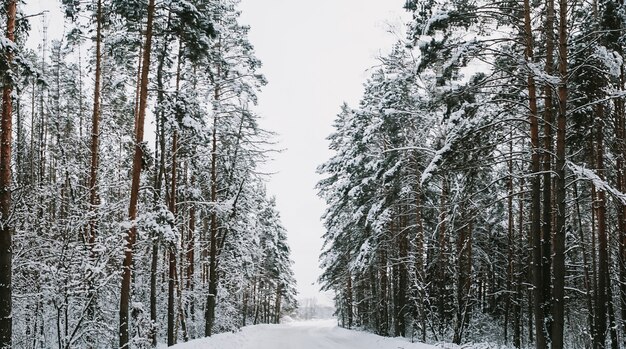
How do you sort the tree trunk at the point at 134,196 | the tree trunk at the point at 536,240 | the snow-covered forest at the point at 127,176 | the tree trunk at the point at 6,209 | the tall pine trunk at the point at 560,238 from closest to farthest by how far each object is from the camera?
the tall pine trunk at the point at 560,238 → the tree trunk at the point at 6,209 → the tree trunk at the point at 536,240 → the snow-covered forest at the point at 127,176 → the tree trunk at the point at 134,196

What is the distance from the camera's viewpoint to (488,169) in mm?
9602

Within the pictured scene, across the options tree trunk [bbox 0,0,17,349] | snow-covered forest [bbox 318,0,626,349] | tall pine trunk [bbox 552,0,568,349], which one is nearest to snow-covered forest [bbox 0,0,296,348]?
tree trunk [bbox 0,0,17,349]

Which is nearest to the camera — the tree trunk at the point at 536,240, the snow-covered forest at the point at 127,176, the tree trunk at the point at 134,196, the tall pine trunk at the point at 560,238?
the tall pine trunk at the point at 560,238

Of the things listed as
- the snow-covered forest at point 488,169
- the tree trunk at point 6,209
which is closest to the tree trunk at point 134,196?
the tree trunk at point 6,209

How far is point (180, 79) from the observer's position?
18000mm

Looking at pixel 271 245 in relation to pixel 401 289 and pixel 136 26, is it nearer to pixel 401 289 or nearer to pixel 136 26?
pixel 401 289

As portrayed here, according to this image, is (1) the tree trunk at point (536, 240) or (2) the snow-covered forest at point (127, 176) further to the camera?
(2) the snow-covered forest at point (127, 176)

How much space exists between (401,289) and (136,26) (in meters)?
15.1

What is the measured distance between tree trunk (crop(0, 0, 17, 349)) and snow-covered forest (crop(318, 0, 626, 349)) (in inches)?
321

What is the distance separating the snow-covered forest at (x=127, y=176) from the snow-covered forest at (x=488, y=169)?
602cm

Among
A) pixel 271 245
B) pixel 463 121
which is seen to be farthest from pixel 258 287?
pixel 463 121

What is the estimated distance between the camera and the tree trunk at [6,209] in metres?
8.53

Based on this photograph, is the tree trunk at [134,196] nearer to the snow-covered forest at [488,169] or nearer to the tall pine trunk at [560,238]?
the snow-covered forest at [488,169]

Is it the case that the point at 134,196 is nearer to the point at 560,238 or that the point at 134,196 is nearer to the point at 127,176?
the point at 560,238
